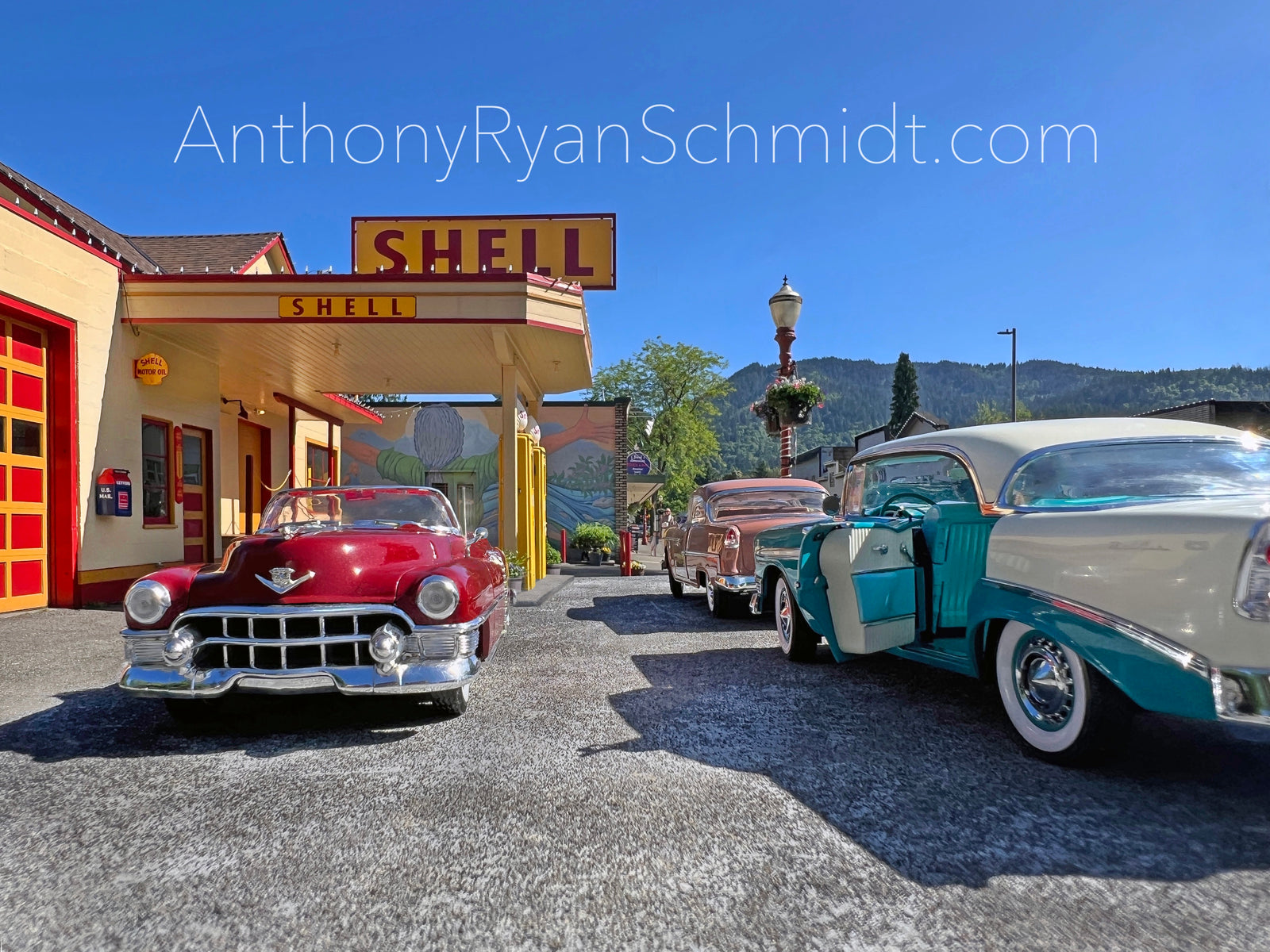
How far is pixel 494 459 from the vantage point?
73.4 feet

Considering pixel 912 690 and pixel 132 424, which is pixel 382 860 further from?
pixel 132 424

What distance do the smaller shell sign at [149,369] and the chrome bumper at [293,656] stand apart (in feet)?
22.5

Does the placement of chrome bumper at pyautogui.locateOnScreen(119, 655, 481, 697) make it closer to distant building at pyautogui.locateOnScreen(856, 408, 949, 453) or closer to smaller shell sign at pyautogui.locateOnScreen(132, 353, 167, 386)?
smaller shell sign at pyautogui.locateOnScreen(132, 353, 167, 386)

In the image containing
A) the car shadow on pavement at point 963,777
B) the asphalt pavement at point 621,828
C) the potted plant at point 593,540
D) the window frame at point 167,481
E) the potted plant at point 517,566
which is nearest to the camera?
the asphalt pavement at point 621,828

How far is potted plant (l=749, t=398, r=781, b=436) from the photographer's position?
12.2m

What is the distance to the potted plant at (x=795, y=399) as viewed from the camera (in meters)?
11.7

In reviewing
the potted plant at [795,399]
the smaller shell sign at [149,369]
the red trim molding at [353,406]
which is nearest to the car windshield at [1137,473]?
the potted plant at [795,399]

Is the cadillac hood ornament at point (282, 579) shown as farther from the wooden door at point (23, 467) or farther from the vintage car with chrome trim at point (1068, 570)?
the wooden door at point (23, 467)

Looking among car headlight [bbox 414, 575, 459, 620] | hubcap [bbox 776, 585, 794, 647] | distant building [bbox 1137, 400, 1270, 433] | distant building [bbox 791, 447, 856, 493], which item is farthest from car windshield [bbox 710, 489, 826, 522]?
distant building [bbox 791, 447, 856, 493]

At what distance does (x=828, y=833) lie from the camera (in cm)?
271

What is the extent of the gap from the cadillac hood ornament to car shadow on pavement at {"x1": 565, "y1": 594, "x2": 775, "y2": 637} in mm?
3729

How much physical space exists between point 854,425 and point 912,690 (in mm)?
200277

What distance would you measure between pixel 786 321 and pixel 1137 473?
869 cm

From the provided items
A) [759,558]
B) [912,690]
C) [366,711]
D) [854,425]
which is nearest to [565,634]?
[759,558]
